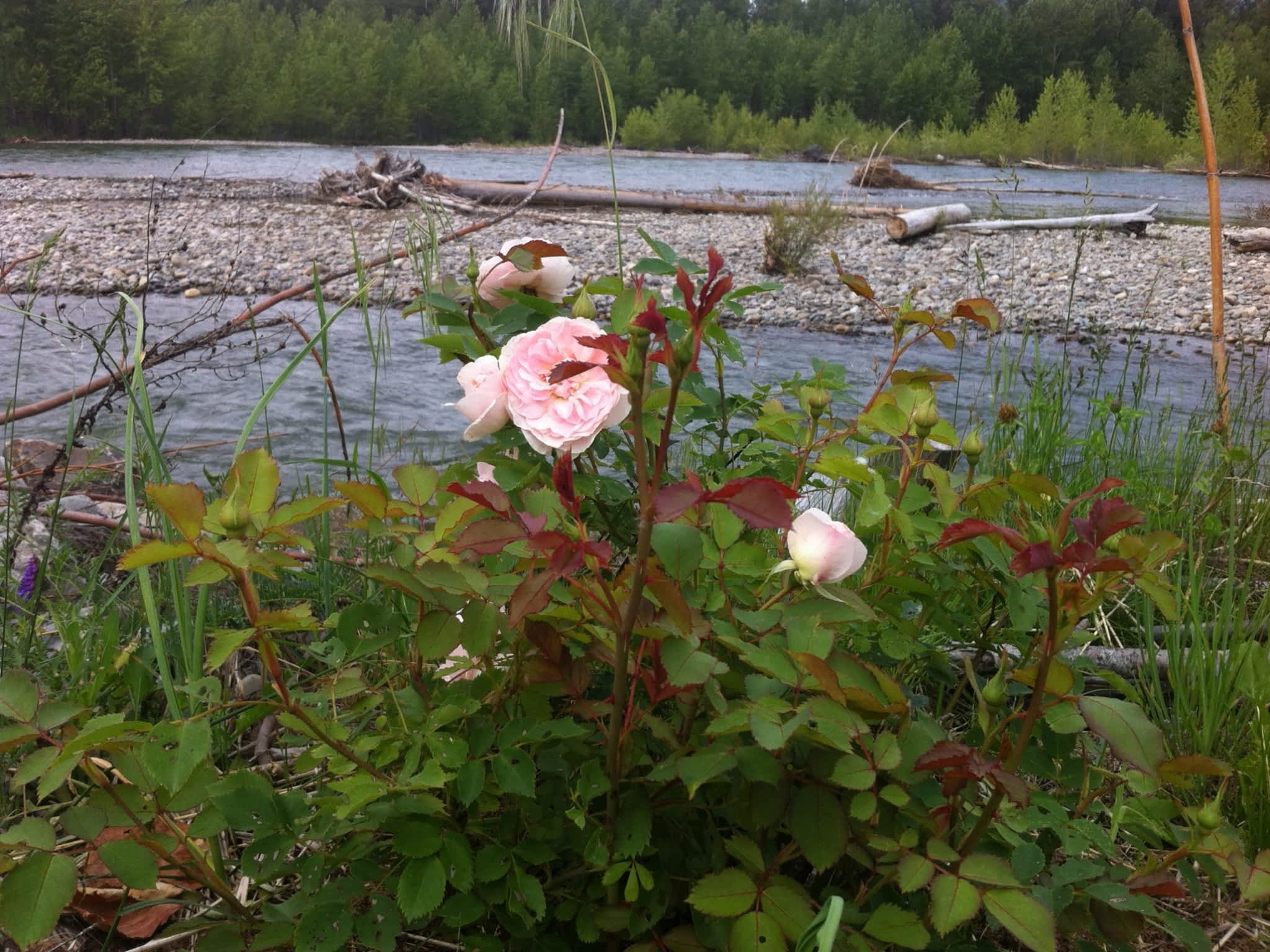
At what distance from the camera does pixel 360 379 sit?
407 centimetres

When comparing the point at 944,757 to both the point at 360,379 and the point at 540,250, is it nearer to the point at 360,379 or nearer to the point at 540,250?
the point at 540,250

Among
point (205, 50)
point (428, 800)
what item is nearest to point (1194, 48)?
point (428, 800)

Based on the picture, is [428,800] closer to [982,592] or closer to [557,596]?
[557,596]

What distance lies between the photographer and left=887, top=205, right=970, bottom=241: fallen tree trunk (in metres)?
8.14

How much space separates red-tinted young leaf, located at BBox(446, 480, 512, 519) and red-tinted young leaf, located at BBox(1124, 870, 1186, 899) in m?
0.47

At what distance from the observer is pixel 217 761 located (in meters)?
0.97

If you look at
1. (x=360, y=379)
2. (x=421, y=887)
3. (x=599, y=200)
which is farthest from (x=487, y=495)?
(x=599, y=200)

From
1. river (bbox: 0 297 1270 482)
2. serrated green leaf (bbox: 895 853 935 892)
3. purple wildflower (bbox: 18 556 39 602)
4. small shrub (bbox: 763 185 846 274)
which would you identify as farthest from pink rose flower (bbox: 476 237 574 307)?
small shrub (bbox: 763 185 846 274)

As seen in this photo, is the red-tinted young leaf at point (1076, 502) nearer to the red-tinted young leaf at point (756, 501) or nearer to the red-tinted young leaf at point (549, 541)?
the red-tinted young leaf at point (756, 501)

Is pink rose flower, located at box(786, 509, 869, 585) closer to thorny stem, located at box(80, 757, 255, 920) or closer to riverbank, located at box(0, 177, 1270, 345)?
thorny stem, located at box(80, 757, 255, 920)

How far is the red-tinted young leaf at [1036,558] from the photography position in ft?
1.45

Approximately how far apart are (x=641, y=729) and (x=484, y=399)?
279 mm

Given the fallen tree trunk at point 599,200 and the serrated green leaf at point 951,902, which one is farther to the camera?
the fallen tree trunk at point 599,200

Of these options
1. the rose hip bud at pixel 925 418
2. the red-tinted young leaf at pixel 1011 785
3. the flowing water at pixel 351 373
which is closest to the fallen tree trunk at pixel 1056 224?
the flowing water at pixel 351 373
